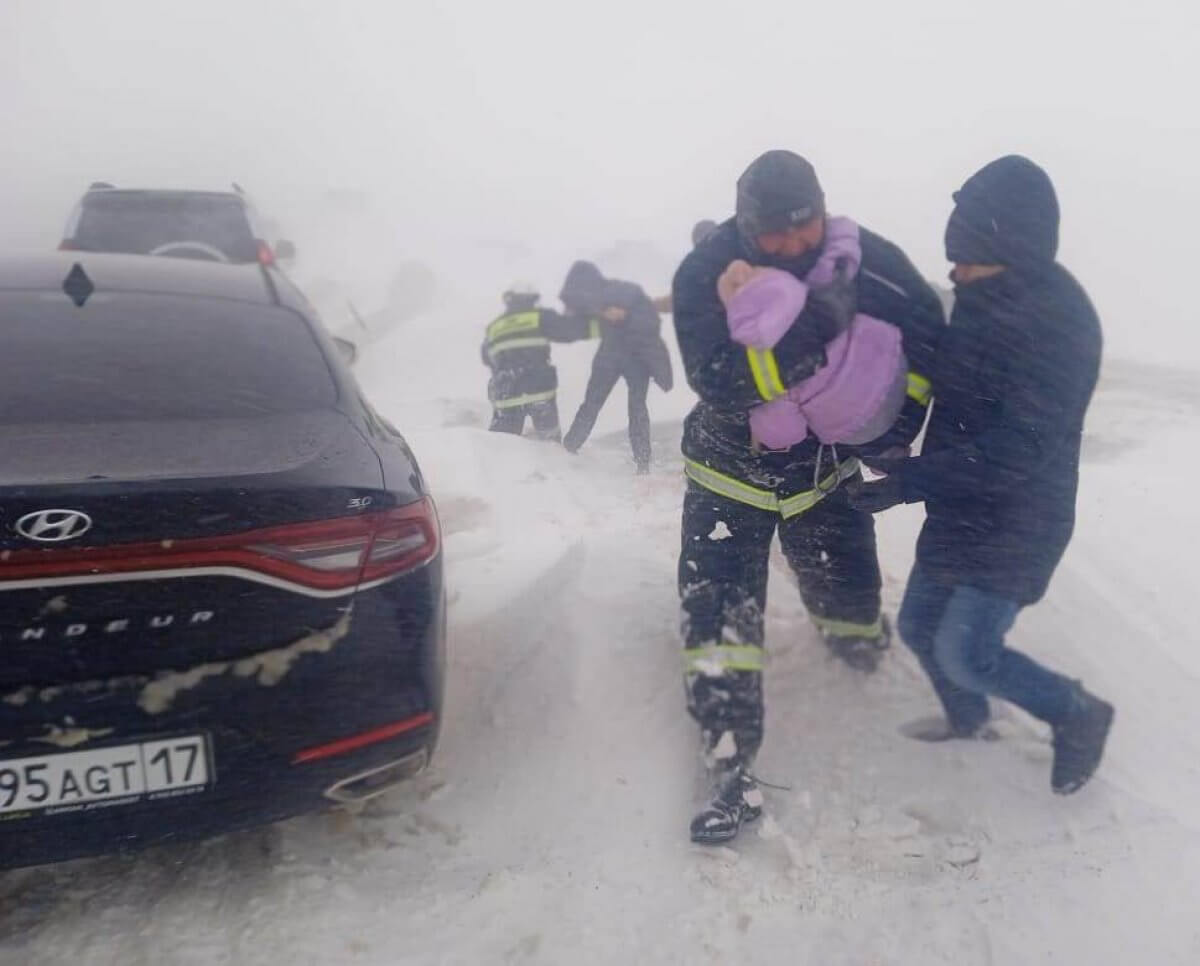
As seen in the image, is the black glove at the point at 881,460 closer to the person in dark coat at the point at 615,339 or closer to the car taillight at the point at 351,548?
the car taillight at the point at 351,548

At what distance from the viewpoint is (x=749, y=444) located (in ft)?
8.98

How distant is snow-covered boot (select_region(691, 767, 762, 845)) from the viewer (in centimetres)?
251

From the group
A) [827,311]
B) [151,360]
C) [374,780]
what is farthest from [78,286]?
[827,311]

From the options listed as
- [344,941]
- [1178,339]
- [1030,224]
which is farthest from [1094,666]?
[1178,339]

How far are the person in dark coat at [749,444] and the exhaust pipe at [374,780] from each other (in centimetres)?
76

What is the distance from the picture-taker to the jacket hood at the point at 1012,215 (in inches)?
93.6

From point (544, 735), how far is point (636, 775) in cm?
31

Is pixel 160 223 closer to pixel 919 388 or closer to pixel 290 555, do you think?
pixel 290 555

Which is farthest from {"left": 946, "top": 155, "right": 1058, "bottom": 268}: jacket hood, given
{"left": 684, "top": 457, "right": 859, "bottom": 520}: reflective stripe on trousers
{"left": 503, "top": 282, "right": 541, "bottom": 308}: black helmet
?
{"left": 503, "top": 282, "right": 541, "bottom": 308}: black helmet

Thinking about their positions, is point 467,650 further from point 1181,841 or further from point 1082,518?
point 1082,518

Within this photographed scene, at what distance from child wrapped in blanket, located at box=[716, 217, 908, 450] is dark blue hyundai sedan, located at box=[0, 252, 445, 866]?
90cm

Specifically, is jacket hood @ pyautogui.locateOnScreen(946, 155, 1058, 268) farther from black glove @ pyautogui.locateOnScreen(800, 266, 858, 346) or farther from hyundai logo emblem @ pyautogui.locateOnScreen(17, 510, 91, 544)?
hyundai logo emblem @ pyautogui.locateOnScreen(17, 510, 91, 544)

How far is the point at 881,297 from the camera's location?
103 inches

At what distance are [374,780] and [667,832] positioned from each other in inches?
32.1
